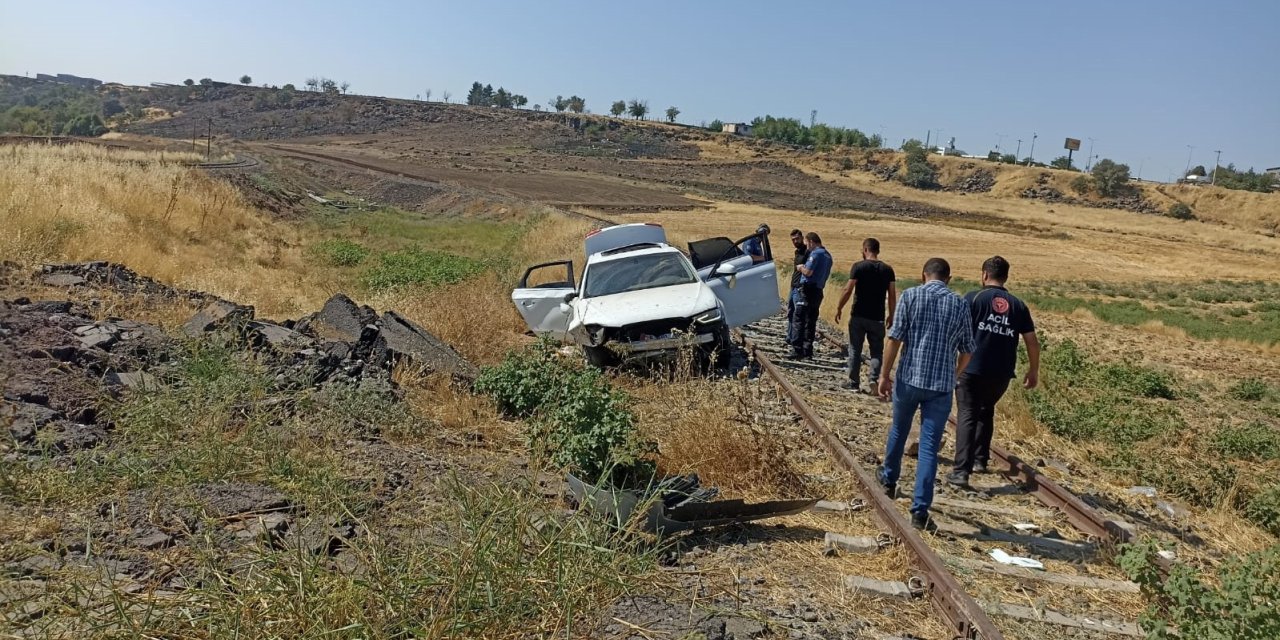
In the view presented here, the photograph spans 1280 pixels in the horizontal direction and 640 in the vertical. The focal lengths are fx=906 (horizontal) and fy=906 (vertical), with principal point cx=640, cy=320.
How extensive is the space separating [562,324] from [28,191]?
1071 cm

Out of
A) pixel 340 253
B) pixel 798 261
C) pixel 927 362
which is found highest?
pixel 798 261

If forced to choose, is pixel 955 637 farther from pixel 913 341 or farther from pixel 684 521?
pixel 913 341

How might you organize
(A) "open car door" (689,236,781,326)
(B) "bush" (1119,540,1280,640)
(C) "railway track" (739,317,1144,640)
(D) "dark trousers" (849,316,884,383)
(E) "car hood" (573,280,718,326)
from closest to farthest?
(B) "bush" (1119,540,1280,640) → (C) "railway track" (739,317,1144,640) → (E) "car hood" (573,280,718,326) → (D) "dark trousers" (849,316,884,383) → (A) "open car door" (689,236,781,326)

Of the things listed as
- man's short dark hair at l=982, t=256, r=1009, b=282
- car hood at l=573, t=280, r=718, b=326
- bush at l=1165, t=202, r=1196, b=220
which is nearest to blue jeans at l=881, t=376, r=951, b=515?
man's short dark hair at l=982, t=256, r=1009, b=282

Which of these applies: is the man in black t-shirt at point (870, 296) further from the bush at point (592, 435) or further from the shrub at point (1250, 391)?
the shrub at point (1250, 391)

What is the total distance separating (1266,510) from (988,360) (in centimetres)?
261

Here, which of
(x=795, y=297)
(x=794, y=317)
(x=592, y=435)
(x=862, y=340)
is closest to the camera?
(x=592, y=435)

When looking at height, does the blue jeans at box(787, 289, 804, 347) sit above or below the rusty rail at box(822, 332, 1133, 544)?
above

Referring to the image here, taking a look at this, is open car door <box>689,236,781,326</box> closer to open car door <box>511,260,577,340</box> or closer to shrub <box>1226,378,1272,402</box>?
open car door <box>511,260,577,340</box>

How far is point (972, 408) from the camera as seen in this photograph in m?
7.14

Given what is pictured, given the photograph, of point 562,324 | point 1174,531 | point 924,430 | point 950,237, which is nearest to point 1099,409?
point 1174,531

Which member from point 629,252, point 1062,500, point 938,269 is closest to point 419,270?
point 629,252

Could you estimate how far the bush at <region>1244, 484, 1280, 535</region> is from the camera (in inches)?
282

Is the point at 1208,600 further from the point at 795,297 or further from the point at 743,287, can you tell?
the point at 795,297
